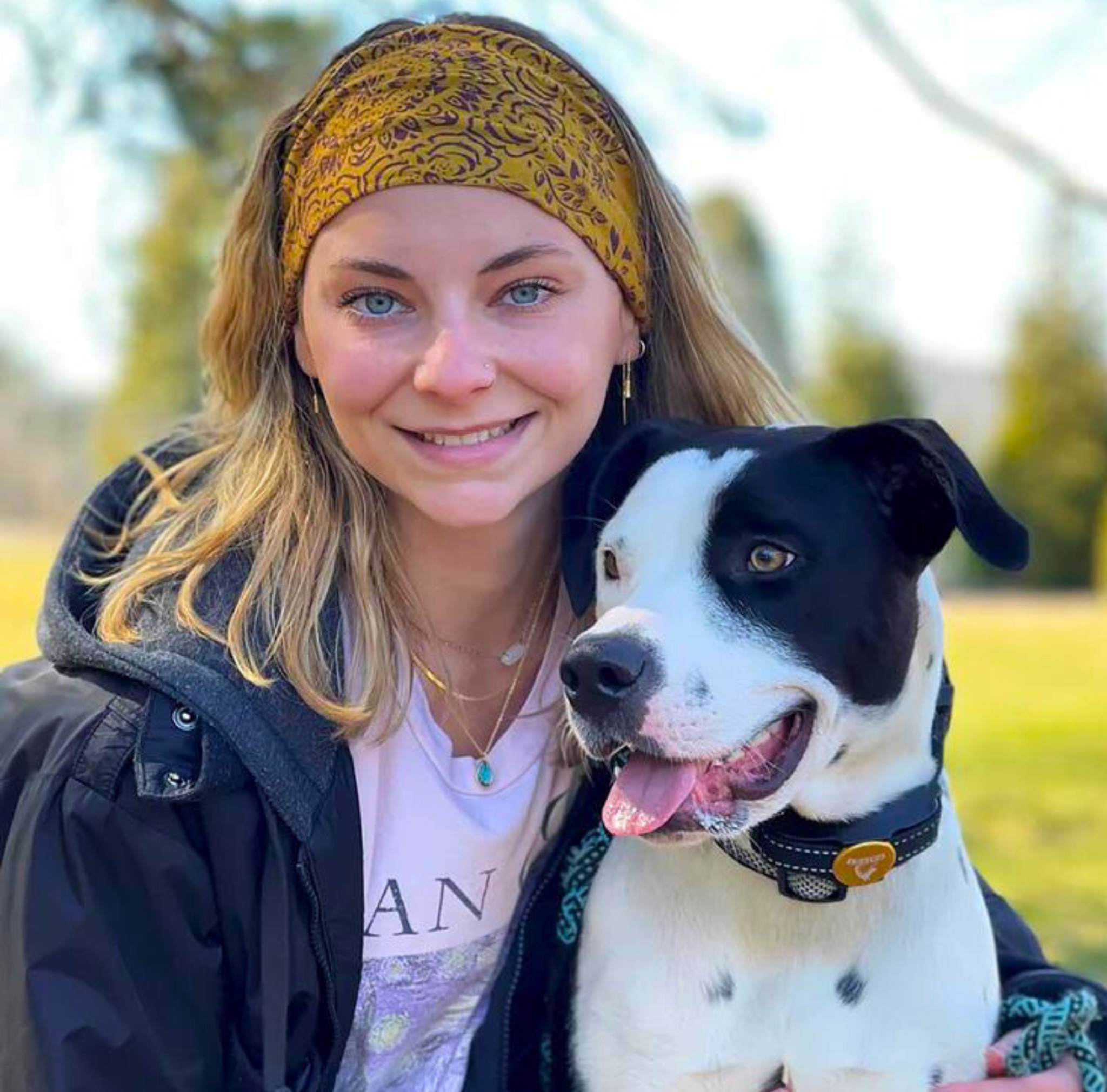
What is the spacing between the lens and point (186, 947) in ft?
6.93

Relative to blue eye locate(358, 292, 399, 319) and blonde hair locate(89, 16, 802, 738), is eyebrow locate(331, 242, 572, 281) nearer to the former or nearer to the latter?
blue eye locate(358, 292, 399, 319)

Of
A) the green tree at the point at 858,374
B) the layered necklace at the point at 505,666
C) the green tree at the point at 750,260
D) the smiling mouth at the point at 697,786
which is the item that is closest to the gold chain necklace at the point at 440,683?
the layered necklace at the point at 505,666

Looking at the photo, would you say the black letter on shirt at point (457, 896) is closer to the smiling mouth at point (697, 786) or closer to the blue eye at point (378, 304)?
the smiling mouth at point (697, 786)

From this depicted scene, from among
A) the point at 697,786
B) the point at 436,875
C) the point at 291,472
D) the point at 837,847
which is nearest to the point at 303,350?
the point at 291,472

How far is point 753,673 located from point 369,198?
932 mm

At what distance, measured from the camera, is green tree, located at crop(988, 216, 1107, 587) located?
782 inches

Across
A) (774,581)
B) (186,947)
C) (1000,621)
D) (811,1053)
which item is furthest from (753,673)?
(1000,621)

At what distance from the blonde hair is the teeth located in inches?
9.3

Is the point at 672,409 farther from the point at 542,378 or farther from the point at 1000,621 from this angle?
the point at 1000,621

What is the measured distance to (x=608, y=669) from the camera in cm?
196

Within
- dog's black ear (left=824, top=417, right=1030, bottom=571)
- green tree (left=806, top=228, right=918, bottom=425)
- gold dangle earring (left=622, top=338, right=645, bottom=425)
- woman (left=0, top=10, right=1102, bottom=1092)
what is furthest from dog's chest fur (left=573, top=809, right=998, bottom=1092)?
green tree (left=806, top=228, right=918, bottom=425)

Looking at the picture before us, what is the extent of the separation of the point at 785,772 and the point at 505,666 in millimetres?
666

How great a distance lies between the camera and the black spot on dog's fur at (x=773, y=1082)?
7.10ft

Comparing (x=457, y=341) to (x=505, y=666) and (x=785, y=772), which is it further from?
(x=785, y=772)
